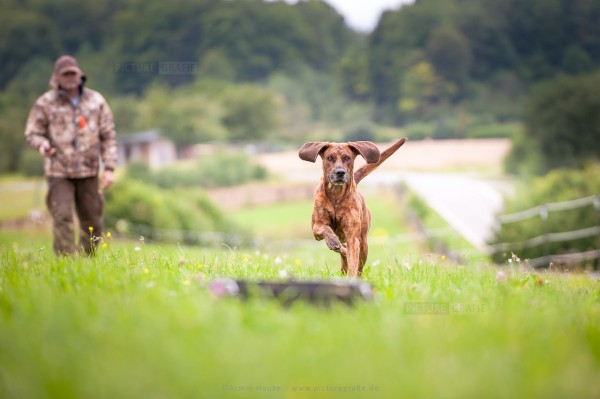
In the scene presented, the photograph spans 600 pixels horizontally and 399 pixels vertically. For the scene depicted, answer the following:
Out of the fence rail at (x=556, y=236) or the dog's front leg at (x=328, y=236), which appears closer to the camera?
the dog's front leg at (x=328, y=236)

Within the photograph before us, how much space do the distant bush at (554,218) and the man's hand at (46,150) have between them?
16314 millimetres

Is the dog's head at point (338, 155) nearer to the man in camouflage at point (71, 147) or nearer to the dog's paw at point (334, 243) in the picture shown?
the dog's paw at point (334, 243)

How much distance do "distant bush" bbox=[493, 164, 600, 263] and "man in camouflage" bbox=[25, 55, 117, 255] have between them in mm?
15658

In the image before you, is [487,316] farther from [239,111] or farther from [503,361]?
[239,111]

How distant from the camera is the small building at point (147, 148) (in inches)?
3191

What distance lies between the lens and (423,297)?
5762 mm

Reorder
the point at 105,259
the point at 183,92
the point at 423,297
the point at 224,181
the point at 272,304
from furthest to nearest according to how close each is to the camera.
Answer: the point at 183,92
the point at 224,181
the point at 105,259
the point at 423,297
the point at 272,304

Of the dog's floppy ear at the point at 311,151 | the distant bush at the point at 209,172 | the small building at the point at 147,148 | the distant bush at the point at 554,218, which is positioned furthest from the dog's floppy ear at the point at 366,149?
the small building at the point at 147,148

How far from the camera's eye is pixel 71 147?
10117mm

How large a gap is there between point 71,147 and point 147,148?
246 ft

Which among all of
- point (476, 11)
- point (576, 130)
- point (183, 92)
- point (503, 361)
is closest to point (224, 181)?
point (576, 130)

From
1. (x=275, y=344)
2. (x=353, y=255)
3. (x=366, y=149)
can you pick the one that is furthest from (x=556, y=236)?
(x=275, y=344)

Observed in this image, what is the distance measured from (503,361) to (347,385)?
0.82 m

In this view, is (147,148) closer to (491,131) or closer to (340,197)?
(491,131)
